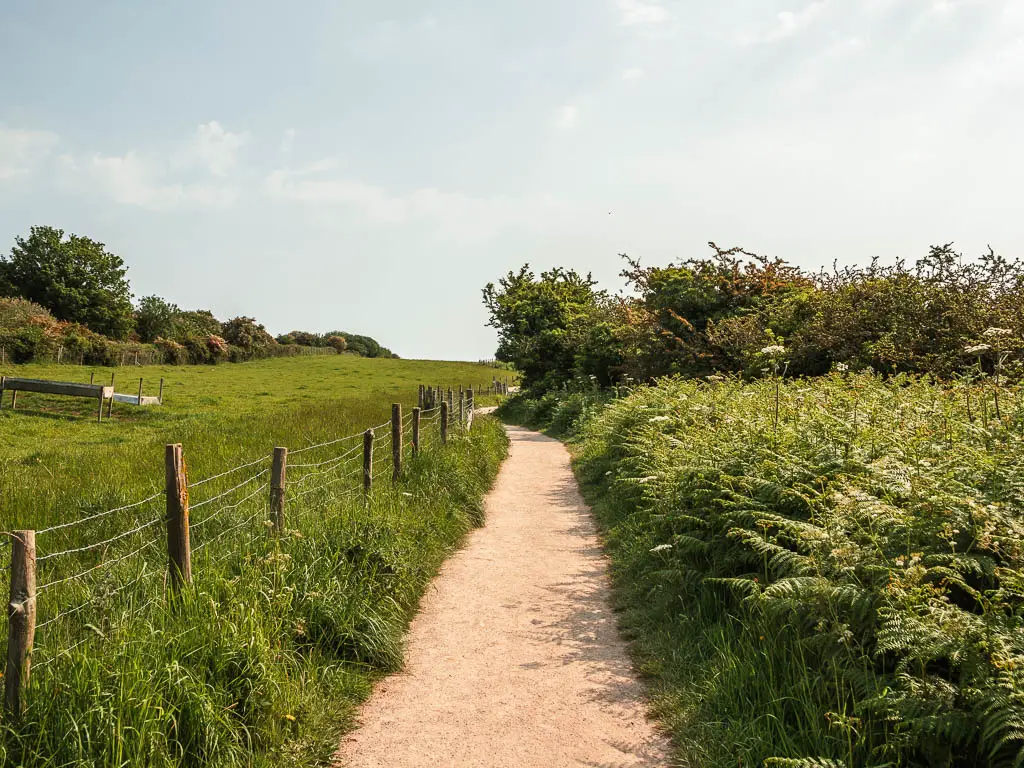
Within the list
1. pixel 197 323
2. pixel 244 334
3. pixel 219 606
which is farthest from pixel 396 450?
pixel 197 323

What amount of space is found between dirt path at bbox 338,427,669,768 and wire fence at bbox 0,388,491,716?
1.65 meters

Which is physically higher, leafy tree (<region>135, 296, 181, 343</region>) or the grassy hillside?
leafy tree (<region>135, 296, 181, 343</region>)

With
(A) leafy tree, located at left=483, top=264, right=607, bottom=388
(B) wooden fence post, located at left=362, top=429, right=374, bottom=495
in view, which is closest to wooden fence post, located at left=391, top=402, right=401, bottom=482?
(B) wooden fence post, located at left=362, top=429, right=374, bottom=495

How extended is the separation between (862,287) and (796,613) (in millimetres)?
14956

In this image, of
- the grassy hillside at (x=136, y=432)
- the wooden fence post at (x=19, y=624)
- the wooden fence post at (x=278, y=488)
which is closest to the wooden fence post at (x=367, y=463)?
the wooden fence post at (x=278, y=488)

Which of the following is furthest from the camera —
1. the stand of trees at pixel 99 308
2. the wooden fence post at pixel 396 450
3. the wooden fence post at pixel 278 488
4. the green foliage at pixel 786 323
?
the stand of trees at pixel 99 308

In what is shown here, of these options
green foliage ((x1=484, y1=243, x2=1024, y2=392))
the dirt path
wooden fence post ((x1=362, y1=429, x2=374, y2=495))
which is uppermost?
green foliage ((x1=484, y1=243, x2=1024, y2=392))

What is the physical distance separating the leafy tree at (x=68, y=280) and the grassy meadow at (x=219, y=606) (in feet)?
196

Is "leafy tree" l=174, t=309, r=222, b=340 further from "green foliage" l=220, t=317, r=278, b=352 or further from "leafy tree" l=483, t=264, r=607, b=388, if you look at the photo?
"leafy tree" l=483, t=264, r=607, b=388

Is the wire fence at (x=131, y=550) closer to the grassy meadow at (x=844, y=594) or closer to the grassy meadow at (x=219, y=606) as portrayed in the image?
the grassy meadow at (x=219, y=606)

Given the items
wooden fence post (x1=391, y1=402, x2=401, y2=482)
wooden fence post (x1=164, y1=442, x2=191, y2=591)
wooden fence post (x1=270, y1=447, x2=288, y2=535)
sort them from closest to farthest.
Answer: wooden fence post (x1=164, y1=442, x2=191, y2=591) → wooden fence post (x1=270, y1=447, x2=288, y2=535) → wooden fence post (x1=391, y1=402, x2=401, y2=482)

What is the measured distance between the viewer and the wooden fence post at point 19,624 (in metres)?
3.35

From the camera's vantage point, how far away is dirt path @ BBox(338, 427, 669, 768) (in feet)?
13.4

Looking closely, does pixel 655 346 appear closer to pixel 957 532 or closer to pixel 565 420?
pixel 565 420
